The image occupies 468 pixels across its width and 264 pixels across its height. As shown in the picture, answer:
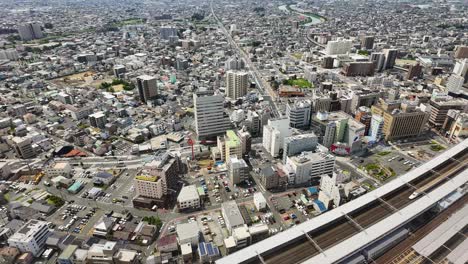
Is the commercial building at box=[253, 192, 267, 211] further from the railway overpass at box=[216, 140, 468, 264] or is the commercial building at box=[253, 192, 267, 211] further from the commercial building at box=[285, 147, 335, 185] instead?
the railway overpass at box=[216, 140, 468, 264]

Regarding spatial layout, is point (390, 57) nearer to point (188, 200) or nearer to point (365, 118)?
point (365, 118)

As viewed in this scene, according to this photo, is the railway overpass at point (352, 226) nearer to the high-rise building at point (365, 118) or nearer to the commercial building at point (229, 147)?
the commercial building at point (229, 147)

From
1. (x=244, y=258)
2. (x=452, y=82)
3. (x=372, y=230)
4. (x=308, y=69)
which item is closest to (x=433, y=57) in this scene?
(x=452, y=82)

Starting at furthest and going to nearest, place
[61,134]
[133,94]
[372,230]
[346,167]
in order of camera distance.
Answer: [133,94], [61,134], [346,167], [372,230]

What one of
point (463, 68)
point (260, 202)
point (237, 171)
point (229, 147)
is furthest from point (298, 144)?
point (463, 68)

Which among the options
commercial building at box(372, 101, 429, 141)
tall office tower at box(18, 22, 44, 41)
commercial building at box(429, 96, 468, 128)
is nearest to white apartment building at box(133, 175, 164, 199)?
commercial building at box(372, 101, 429, 141)

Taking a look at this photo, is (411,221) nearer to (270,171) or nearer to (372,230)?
(372,230)
